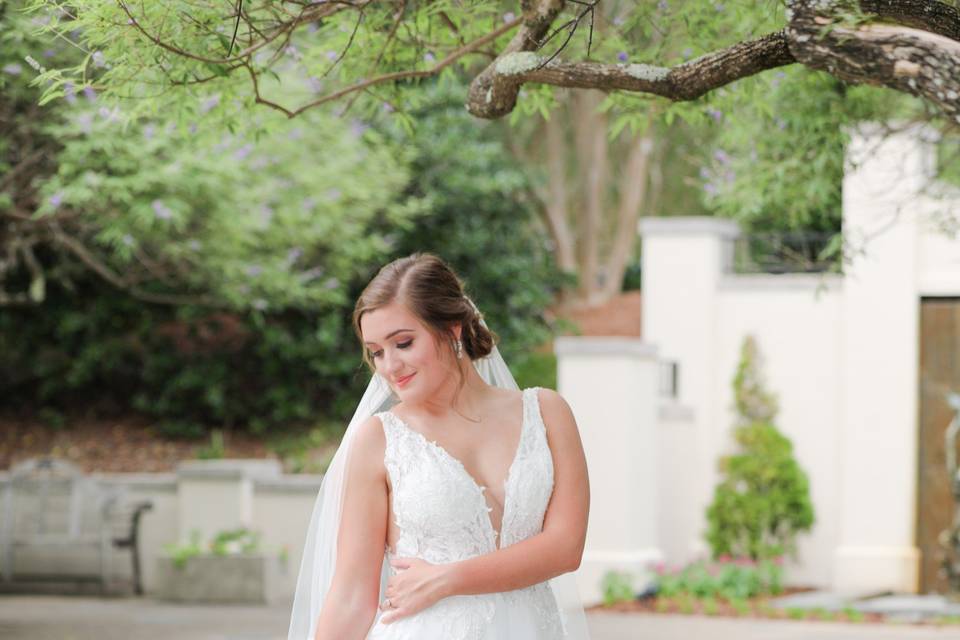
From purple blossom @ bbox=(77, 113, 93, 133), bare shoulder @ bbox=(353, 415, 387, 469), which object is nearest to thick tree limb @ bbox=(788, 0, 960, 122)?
bare shoulder @ bbox=(353, 415, 387, 469)

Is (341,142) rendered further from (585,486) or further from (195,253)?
(585,486)

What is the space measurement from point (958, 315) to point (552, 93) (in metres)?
8.58

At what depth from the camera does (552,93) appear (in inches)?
231

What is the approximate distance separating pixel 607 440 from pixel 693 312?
92.0 inches

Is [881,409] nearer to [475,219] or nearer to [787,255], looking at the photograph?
[787,255]

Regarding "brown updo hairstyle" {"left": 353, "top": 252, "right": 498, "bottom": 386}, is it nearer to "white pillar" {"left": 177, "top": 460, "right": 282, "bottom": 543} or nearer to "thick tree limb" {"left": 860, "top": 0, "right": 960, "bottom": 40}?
"thick tree limb" {"left": 860, "top": 0, "right": 960, "bottom": 40}

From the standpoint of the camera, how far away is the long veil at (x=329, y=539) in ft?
13.2

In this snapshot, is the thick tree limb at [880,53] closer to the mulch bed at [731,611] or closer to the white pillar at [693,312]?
the mulch bed at [731,611]

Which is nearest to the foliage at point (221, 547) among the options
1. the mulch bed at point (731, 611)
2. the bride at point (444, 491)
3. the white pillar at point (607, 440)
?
the white pillar at point (607, 440)

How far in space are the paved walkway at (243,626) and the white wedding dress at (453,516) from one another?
6936 millimetres

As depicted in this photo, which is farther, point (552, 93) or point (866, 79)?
point (552, 93)

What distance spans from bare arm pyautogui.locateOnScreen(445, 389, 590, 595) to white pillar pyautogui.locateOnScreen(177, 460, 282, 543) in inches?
390

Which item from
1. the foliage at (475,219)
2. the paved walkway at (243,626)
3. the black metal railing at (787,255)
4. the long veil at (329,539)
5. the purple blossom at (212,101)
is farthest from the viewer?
the foliage at (475,219)

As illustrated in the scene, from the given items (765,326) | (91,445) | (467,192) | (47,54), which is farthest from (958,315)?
(91,445)
